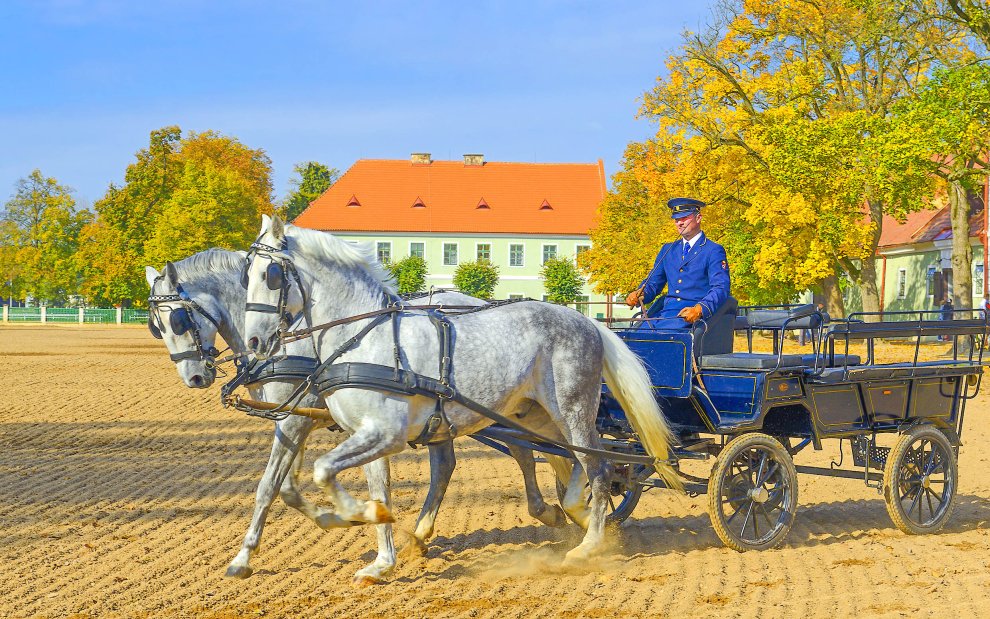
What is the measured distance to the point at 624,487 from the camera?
766 cm

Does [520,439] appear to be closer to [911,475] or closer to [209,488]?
[911,475]

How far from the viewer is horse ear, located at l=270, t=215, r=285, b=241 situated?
6215 mm

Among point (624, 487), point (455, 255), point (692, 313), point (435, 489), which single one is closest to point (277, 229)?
point (435, 489)

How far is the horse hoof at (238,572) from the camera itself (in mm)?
6293

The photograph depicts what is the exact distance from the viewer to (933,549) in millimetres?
7215

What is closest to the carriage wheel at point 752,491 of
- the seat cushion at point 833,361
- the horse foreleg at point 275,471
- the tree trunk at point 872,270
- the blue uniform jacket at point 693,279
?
the seat cushion at point 833,361

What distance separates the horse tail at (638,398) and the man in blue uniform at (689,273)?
594mm

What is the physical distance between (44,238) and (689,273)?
68.0 metres

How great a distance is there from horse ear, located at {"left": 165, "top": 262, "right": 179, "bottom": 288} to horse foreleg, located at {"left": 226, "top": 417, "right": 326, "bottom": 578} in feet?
3.97

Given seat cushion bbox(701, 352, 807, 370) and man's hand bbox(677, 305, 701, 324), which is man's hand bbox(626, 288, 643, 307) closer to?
man's hand bbox(677, 305, 701, 324)

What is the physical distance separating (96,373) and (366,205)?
47.9 meters

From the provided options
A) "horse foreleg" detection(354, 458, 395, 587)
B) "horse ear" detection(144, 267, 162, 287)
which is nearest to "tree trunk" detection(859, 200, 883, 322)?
"horse ear" detection(144, 267, 162, 287)

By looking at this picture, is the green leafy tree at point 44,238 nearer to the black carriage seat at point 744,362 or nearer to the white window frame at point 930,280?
the white window frame at point 930,280

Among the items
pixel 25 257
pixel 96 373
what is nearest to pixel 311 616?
pixel 96 373
